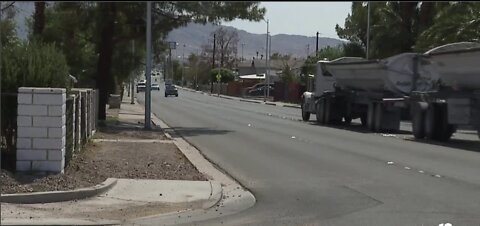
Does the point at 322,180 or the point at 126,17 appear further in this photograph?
the point at 126,17

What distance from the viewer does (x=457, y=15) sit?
36.2 metres

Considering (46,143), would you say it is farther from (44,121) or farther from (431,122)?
(431,122)

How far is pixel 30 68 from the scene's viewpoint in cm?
1279

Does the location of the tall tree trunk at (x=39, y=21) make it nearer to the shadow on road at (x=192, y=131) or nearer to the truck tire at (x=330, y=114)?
the shadow on road at (x=192, y=131)

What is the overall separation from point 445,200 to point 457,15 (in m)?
27.1

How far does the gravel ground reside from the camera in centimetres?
1068

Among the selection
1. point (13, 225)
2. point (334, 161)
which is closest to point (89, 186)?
point (13, 225)

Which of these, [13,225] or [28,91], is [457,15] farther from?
[13,225]

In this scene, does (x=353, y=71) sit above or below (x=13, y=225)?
above

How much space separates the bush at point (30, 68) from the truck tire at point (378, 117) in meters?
17.2

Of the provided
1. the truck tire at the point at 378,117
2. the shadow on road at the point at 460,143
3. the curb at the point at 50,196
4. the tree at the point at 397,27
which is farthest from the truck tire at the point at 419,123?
the tree at the point at 397,27

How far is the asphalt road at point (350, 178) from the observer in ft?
31.9

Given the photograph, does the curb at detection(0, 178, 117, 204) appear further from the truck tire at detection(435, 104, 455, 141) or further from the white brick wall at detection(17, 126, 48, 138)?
the truck tire at detection(435, 104, 455, 141)

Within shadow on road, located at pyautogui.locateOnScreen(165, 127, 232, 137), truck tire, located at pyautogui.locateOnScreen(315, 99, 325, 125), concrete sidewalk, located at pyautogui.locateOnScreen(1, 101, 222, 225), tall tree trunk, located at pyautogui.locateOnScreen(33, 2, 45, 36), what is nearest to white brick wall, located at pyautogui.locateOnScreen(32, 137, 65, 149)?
concrete sidewalk, located at pyautogui.locateOnScreen(1, 101, 222, 225)
